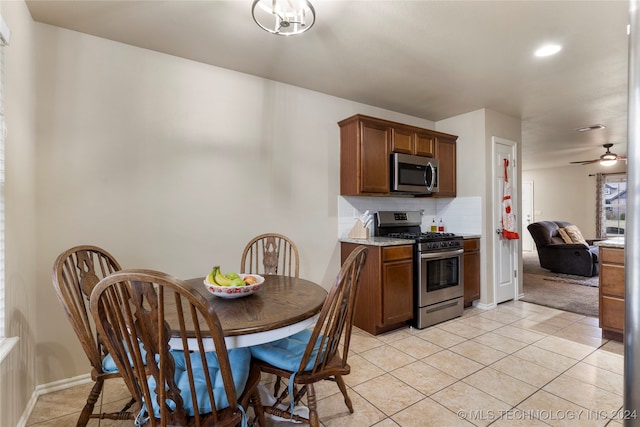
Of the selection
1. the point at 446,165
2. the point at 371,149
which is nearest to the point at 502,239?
the point at 446,165

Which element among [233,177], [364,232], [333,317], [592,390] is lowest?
[592,390]

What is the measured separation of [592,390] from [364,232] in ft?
6.77

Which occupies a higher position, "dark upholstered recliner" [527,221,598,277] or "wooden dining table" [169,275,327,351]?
"wooden dining table" [169,275,327,351]

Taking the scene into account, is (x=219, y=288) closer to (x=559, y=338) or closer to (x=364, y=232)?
(x=364, y=232)

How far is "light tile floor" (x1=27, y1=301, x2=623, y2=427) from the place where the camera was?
1819mm

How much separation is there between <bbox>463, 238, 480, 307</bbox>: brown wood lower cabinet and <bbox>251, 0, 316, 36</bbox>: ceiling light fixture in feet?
9.54

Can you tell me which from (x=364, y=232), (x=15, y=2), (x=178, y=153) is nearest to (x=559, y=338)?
(x=364, y=232)

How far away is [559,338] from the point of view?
9.48 feet

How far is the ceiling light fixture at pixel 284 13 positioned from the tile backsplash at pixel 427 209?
1842 mm

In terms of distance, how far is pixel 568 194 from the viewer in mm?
8352

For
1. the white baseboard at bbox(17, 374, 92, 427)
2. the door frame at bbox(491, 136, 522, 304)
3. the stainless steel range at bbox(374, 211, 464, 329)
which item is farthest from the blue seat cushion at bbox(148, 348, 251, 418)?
the door frame at bbox(491, 136, 522, 304)

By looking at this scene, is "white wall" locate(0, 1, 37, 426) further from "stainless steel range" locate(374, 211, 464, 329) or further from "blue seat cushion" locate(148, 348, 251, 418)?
"stainless steel range" locate(374, 211, 464, 329)

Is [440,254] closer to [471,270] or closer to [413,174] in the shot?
[471,270]

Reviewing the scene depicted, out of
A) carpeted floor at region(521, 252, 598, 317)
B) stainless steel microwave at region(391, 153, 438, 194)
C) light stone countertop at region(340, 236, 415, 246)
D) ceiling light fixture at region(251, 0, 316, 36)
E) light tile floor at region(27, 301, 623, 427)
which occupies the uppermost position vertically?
ceiling light fixture at region(251, 0, 316, 36)
